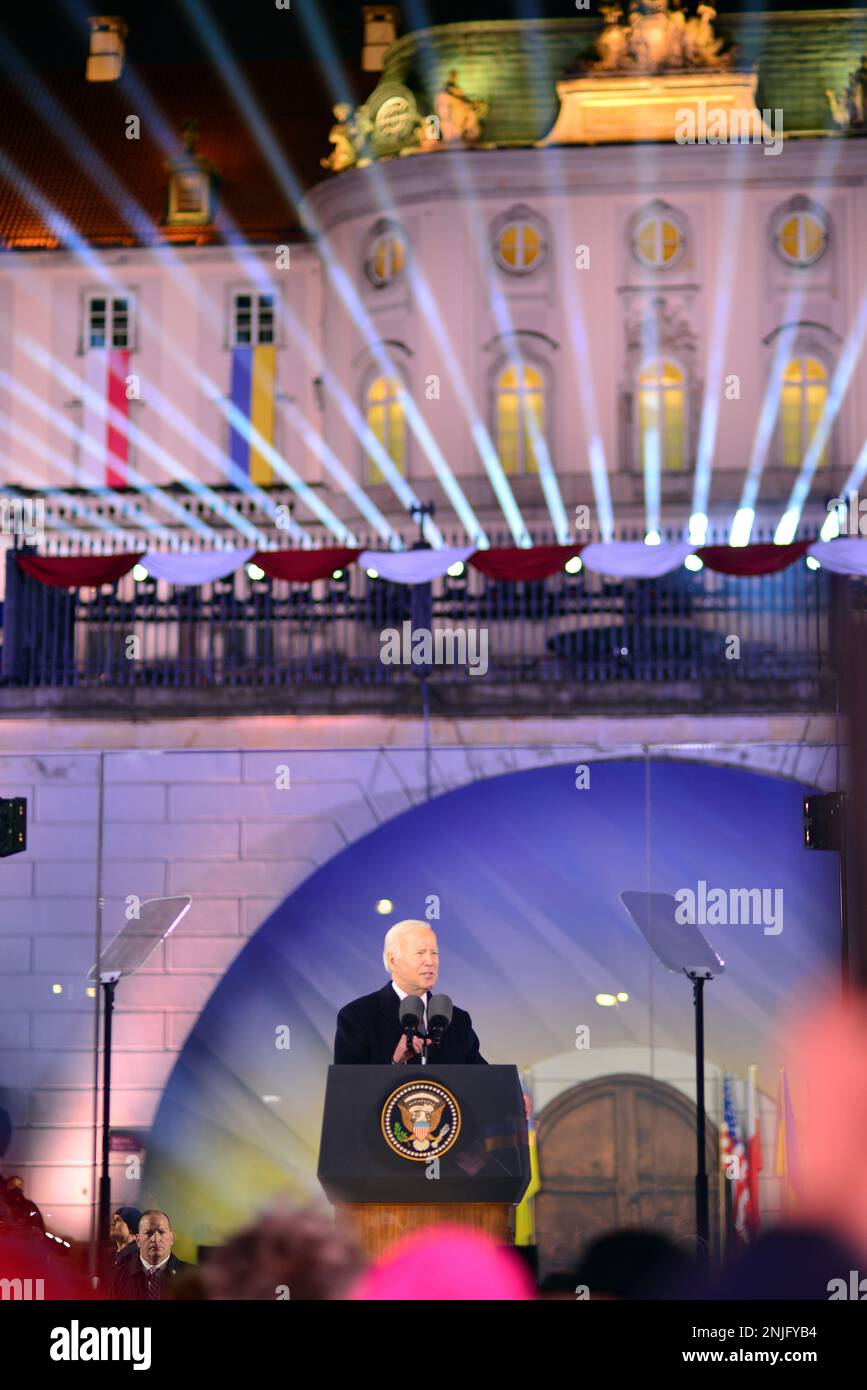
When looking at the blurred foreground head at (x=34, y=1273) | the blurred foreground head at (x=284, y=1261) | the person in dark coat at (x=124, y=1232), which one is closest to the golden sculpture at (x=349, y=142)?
the blurred foreground head at (x=284, y=1261)

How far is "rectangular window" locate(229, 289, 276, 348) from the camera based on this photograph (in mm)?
32781

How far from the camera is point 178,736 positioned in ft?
50.2

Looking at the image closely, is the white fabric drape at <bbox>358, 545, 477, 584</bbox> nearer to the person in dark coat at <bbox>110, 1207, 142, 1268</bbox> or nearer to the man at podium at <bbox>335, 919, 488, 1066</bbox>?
the man at podium at <bbox>335, 919, 488, 1066</bbox>

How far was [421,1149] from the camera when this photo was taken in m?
11.1

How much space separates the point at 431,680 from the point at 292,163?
71.6ft

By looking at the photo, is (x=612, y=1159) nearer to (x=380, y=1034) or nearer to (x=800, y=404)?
(x=380, y=1034)

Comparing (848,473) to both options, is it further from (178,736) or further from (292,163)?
(178,736)

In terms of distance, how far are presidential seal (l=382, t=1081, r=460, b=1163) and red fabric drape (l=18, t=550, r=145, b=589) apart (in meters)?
6.09

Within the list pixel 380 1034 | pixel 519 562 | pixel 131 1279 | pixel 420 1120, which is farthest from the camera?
pixel 519 562

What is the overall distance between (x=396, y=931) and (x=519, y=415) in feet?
57.2

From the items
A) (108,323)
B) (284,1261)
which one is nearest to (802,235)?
(108,323)

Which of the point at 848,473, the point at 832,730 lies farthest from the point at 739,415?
the point at 832,730

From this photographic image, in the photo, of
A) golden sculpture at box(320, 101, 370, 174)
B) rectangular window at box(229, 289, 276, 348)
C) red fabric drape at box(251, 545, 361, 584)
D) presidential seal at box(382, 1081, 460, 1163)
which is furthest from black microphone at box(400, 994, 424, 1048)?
rectangular window at box(229, 289, 276, 348)

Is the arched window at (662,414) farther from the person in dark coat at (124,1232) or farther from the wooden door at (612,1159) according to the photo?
the person in dark coat at (124,1232)
